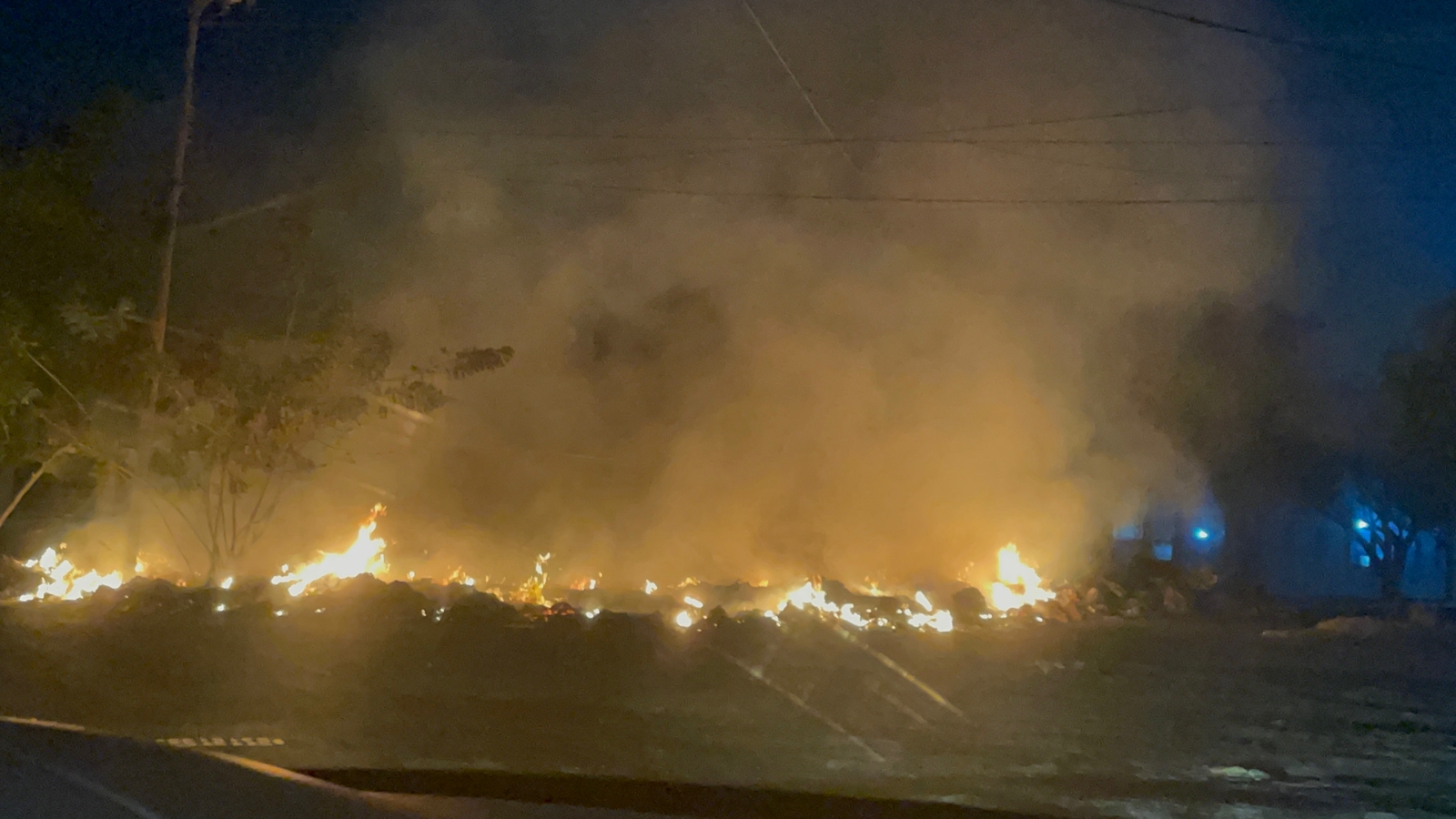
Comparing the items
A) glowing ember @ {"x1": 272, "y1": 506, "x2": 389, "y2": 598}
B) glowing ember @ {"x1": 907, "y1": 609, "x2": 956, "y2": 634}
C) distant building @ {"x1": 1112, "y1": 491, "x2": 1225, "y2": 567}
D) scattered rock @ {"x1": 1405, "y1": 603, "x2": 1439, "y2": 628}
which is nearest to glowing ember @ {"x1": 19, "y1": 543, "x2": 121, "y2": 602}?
glowing ember @ {"x1": 272, "y1": 506, "x2": 389, "y2": 598}

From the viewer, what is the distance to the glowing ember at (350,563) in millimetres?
13500

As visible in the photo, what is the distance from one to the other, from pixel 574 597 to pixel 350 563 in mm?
3252

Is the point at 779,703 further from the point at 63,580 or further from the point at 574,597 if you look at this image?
the point at 63,580

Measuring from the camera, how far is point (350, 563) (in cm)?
1521

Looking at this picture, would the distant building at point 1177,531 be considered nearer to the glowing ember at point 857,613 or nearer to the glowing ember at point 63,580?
the glowing ember at point 857,613

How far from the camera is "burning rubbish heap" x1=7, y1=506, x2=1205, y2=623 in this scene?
37.3ft

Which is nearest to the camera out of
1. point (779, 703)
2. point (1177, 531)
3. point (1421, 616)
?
point (779, 703)

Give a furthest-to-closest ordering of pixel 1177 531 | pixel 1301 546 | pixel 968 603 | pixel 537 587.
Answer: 1. pixel 1301 546
2. pixel 1177 531
3. pixel 537 587
4. pixel 968 603

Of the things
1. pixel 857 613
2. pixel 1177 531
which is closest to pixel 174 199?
pixel 857 613

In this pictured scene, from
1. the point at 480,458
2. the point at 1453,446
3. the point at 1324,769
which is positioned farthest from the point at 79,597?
the point at 1453,446

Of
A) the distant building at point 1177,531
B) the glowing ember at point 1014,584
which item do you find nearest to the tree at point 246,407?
the glowing ember at point 1014,584

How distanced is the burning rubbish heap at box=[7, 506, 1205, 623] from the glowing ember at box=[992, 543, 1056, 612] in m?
0.04

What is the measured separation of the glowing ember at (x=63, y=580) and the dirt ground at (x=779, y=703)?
63.6 inches

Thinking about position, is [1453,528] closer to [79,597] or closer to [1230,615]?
[1230,615]
